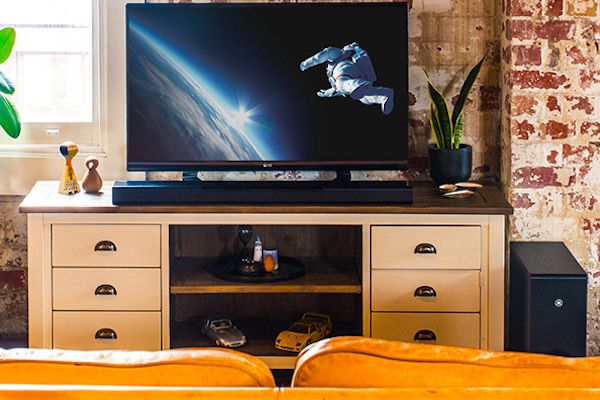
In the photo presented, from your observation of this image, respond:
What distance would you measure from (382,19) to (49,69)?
4.44 feet

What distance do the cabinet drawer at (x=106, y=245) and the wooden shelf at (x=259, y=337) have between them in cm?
31

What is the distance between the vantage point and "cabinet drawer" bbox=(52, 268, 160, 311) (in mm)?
3814

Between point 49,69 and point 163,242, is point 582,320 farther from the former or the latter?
point 49,69

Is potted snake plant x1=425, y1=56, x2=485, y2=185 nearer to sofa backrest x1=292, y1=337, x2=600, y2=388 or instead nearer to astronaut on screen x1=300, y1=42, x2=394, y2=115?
astronaut on screen x1=300, y1=42, x2=394, y2=115

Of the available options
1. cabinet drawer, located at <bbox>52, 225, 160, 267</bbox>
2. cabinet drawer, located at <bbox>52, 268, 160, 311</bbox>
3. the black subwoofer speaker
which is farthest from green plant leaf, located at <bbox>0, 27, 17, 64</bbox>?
the black subwoofer speaker

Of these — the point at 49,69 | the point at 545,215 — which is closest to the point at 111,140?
the point at 49,69

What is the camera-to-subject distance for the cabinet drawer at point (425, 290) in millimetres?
3807

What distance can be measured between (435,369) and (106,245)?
2.34 meters

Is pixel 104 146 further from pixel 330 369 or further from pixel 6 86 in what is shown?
pixel 330 369

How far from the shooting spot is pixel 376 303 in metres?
3.83

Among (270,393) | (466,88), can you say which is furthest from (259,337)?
(270,393)

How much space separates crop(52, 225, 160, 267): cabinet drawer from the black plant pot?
109 cm

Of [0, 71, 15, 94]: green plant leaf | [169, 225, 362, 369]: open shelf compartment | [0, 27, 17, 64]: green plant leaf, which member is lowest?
[169, 225, 362, 369]: open shelf compartment

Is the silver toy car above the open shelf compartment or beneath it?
beneath
